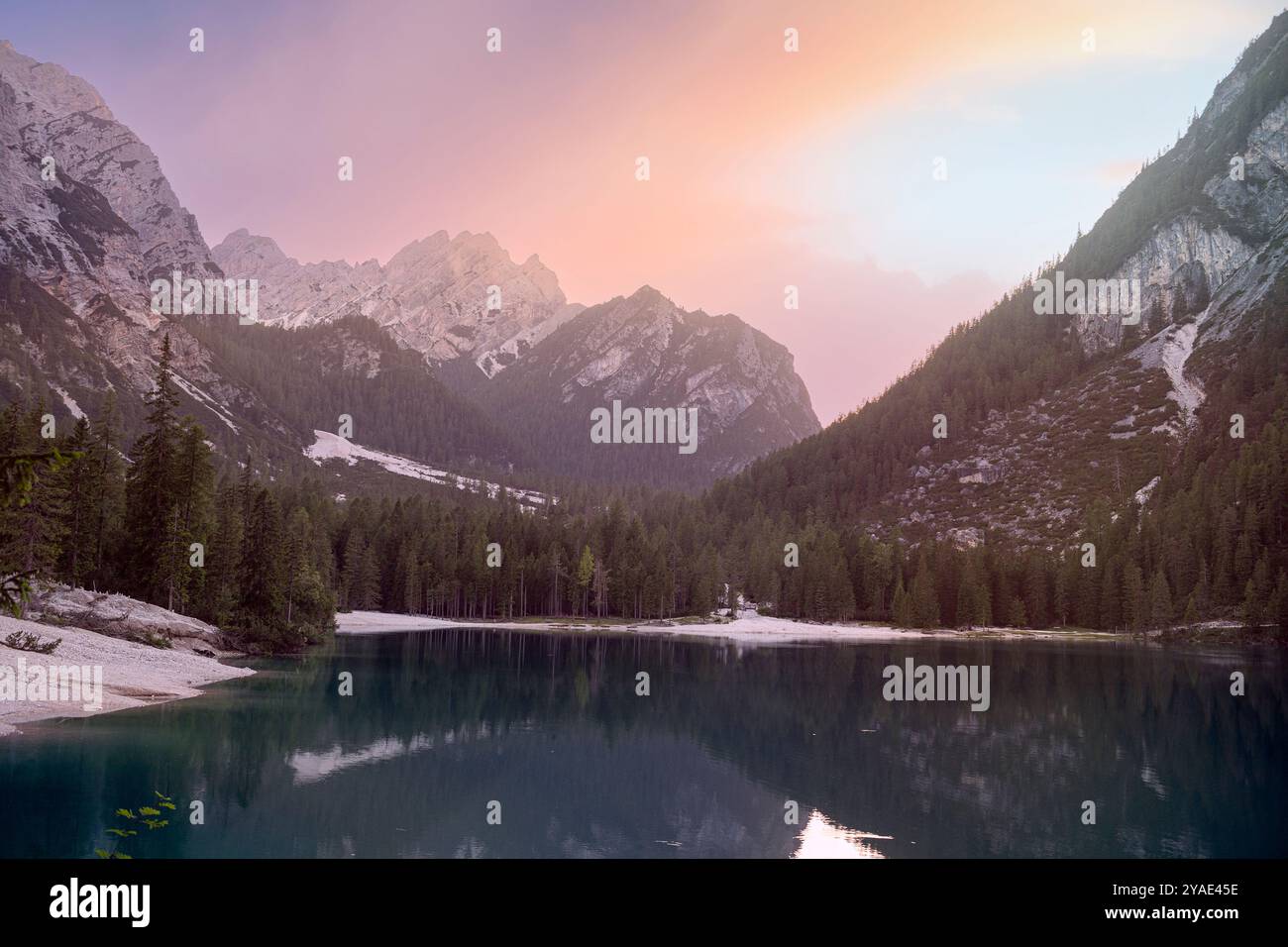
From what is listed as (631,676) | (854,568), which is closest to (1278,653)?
(854,568)

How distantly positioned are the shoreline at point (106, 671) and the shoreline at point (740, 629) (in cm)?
6296

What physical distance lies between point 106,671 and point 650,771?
3186 cm

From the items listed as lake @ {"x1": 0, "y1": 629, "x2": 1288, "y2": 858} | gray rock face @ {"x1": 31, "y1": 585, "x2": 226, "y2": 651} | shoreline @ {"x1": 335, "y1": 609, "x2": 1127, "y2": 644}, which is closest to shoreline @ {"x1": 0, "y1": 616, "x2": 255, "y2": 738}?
gray rock face @ {"x1": 31, "y1": 585, "x2": 226, "y2": 651}

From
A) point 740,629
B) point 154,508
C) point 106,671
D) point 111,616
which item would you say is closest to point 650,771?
point 106,671

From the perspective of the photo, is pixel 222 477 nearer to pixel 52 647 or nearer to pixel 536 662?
pixel 536 662

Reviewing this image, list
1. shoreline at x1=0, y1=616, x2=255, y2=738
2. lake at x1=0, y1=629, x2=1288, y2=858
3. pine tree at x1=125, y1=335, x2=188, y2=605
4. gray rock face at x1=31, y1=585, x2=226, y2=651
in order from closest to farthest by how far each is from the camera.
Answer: lake at x1=0, y1=629, x2=1288, y2=858 < shoreline at x1=0, y1=616, x2=255, y2=738 < gray rock face at x1=31, y1=585, x2=226, y2=651 < pine tree at x1=125, y1=335, x2=188, y2=605

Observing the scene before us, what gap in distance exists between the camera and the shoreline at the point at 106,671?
4106 centimetres

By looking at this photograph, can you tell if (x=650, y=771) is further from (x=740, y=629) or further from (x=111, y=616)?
(x=740, y=629)

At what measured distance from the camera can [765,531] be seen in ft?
630

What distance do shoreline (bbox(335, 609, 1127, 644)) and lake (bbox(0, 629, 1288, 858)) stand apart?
59163mm

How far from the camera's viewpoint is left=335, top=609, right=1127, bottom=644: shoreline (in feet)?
432

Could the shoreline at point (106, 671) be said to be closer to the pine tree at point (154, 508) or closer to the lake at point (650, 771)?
the lake at point (650, 771)

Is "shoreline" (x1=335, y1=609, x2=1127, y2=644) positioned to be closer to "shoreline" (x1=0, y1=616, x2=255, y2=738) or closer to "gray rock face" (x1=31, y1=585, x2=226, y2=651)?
"gray rock face" (x1=31, y1=585, x2=226, y2=651)
